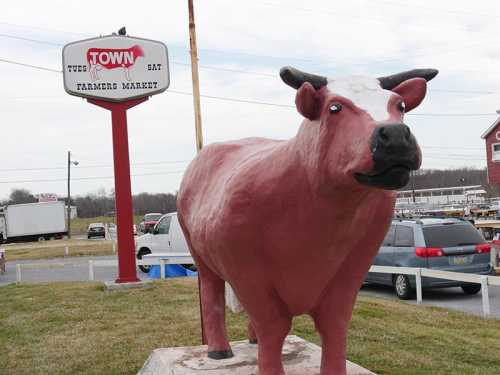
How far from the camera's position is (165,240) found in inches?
609

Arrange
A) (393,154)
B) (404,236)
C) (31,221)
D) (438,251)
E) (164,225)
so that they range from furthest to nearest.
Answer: (31,221) < (164,225) < (404,236) < (438,251) < (393,154)

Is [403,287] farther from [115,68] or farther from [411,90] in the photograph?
[411,90]

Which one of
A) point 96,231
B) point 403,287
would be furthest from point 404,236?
point 96,231

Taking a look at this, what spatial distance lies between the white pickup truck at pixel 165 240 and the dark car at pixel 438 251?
230 inches

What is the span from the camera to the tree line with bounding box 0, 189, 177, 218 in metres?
72.5

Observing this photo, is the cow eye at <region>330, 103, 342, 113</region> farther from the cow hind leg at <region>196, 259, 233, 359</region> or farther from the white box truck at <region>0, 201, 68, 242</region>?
the white box truck at <region>0, 201, 68, 242</region>

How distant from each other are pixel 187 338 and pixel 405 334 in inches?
96.8

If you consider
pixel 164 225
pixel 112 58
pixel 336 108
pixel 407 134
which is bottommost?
pixel 164 225

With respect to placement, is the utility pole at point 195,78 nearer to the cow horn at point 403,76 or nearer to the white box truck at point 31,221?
the cow horn at point 403,76

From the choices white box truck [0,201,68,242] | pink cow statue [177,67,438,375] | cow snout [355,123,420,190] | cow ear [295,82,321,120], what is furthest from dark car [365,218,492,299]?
white box truck [0,201,68,242]

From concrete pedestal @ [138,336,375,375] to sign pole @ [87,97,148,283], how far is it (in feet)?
22.6

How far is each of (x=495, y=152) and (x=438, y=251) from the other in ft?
83.0

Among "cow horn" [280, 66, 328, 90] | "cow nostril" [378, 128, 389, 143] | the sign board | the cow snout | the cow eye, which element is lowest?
the cow snout

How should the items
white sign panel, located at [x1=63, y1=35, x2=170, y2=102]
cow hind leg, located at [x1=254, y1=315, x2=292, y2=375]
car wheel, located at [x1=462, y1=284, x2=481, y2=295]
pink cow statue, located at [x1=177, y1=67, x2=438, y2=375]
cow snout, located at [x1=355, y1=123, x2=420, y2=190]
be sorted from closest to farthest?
cow snout, located at [x1=355, y1=123, x2=420, y2=190]
pink cow statue, located at [x1=177, y1=67, x2=438, y2=375]
cow hind leg, located at [x1=254, y1=315, x2=292, y2=375]
car wheel, located at [x1=462, y1=284, x2=481, y2=295]
white sign panel, located at [x1=63, y1=35, x2=170, y2=102]
